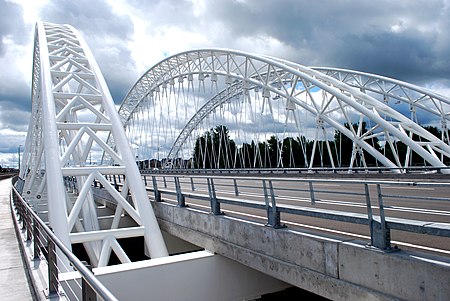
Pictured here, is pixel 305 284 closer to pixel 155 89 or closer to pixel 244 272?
pixel 244 272

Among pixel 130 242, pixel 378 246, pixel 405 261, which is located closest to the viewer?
pixel 405 261

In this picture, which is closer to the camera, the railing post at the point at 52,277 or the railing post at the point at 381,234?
the railing post at the point at 381,234

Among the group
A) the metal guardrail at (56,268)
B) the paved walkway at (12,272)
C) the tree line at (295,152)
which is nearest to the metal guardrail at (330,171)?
the tree line at (295,152)

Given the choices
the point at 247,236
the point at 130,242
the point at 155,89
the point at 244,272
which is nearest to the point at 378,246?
the point at 247,236

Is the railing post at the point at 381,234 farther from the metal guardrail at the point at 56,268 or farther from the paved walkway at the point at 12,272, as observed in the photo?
the paved walkway at the point at 12,272

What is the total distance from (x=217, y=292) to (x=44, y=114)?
10872 millimetres

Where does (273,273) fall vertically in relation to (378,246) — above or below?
below

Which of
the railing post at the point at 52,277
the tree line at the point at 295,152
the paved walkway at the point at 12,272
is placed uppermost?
the tree line at the point at 295,152

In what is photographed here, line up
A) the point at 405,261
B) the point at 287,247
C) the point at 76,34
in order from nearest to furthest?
the point at 405,261, the point at 287,247, the point at 76,34

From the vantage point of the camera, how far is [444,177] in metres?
22.6

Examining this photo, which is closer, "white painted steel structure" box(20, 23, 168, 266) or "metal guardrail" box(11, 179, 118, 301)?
"metal guardrail" box(11, 179, 118, 301)

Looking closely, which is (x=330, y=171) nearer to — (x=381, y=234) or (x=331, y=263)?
(x=331, y=263)

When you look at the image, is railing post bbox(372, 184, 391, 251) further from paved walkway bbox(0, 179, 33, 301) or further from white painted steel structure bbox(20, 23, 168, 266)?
white painted steel structure bbox(20, 23, 168, 266)

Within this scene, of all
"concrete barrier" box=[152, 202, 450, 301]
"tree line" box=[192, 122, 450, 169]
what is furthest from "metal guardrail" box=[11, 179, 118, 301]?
"tree line" box=[192, 122, 450, 169]
